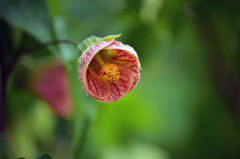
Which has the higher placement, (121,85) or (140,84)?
(140,84)

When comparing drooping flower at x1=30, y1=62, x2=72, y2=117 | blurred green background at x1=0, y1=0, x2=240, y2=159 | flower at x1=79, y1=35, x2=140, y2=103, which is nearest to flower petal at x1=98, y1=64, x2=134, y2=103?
flower at x1=79, y1=35, x2=140, y2=103

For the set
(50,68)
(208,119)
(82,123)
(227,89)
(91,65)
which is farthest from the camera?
(208,119)

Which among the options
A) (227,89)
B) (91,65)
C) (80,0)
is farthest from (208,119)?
(91,65)

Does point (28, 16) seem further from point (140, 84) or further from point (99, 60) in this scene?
point (140, 84)

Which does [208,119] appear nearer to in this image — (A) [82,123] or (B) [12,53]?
(A) [82,123]

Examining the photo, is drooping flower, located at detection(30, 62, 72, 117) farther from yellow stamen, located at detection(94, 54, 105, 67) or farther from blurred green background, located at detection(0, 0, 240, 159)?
yellow stamen, located at detection(94, 54, 105, 67)

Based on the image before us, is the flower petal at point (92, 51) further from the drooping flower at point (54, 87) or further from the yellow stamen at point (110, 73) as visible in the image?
the drooping flower at point (54, 87)

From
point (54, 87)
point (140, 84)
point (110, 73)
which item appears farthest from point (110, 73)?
point (140, 84)
